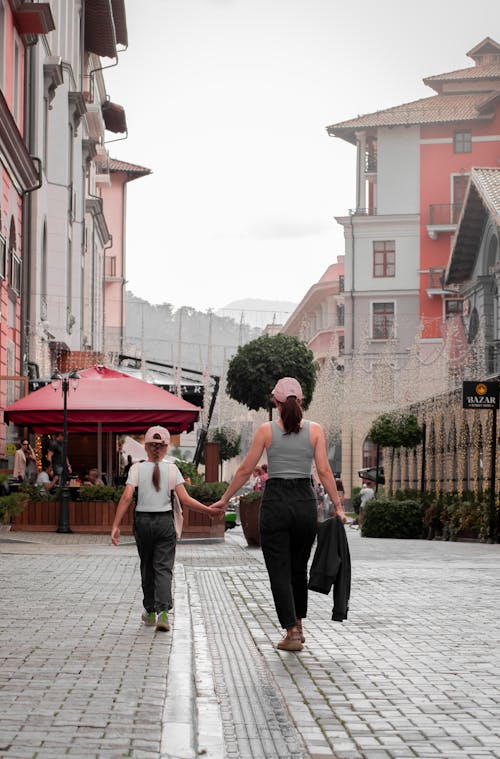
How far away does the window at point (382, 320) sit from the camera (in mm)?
68875

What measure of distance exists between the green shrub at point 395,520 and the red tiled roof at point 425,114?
123 ft

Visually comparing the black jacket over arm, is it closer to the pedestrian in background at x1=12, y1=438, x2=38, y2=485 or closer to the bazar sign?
the bazar sign

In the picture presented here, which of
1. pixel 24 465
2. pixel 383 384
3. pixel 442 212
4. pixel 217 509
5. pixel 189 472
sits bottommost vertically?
pixel 189 472

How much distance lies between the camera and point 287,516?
31.1 feet

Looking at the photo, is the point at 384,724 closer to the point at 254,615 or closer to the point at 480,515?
the point at 254,615

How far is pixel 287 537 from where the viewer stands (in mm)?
9508

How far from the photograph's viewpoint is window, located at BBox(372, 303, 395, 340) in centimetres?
6888

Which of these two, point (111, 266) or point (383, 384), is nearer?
point (383, 384)

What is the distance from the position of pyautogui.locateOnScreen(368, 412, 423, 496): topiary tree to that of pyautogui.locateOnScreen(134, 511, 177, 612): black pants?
2570 cm

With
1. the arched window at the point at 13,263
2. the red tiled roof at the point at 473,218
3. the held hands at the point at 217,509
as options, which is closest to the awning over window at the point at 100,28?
the red tiled roof at the point at 473,218

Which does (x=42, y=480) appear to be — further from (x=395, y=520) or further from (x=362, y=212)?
(x=362, y=212)

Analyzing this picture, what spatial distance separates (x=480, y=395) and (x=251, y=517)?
5.72m

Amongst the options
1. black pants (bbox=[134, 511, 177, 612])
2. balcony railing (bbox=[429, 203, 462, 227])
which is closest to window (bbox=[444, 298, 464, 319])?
balcony railing (bbox=[429, 203, 462, 227])

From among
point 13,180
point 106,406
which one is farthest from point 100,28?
point 106,406
